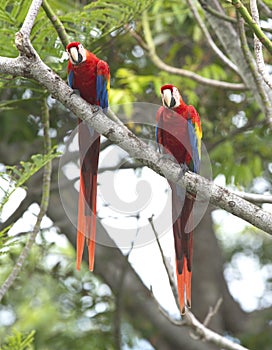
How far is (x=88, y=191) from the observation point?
5.84 feet

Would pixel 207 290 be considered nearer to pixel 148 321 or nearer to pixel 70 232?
pixel 148 321

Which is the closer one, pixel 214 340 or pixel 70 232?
pixel 214 340

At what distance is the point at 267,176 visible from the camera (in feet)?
10.8

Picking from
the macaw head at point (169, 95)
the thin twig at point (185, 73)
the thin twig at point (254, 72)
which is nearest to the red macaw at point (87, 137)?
the macaw head at point (169, 95)

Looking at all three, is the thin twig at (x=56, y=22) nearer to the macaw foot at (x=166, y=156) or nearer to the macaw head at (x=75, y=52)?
the macaw head at (x=75, y=52)

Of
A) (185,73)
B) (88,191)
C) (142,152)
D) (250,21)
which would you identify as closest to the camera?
(250,21)

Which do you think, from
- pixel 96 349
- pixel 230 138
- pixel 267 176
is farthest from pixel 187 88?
pixel 96 349

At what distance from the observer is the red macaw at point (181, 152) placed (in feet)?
6.02

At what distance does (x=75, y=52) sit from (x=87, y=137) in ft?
0.79

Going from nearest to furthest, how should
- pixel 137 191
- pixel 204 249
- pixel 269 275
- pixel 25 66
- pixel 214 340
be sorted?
pixel 25 66
pixel 214 340
pixel 137 191
pixel 204 249
pixel 269 275

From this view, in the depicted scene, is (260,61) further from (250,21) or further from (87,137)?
(87,137)

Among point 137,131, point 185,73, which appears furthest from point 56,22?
point 137,131

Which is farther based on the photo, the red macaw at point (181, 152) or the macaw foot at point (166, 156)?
the red macaw at point (181, 152)

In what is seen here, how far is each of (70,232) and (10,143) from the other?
0.55 m
